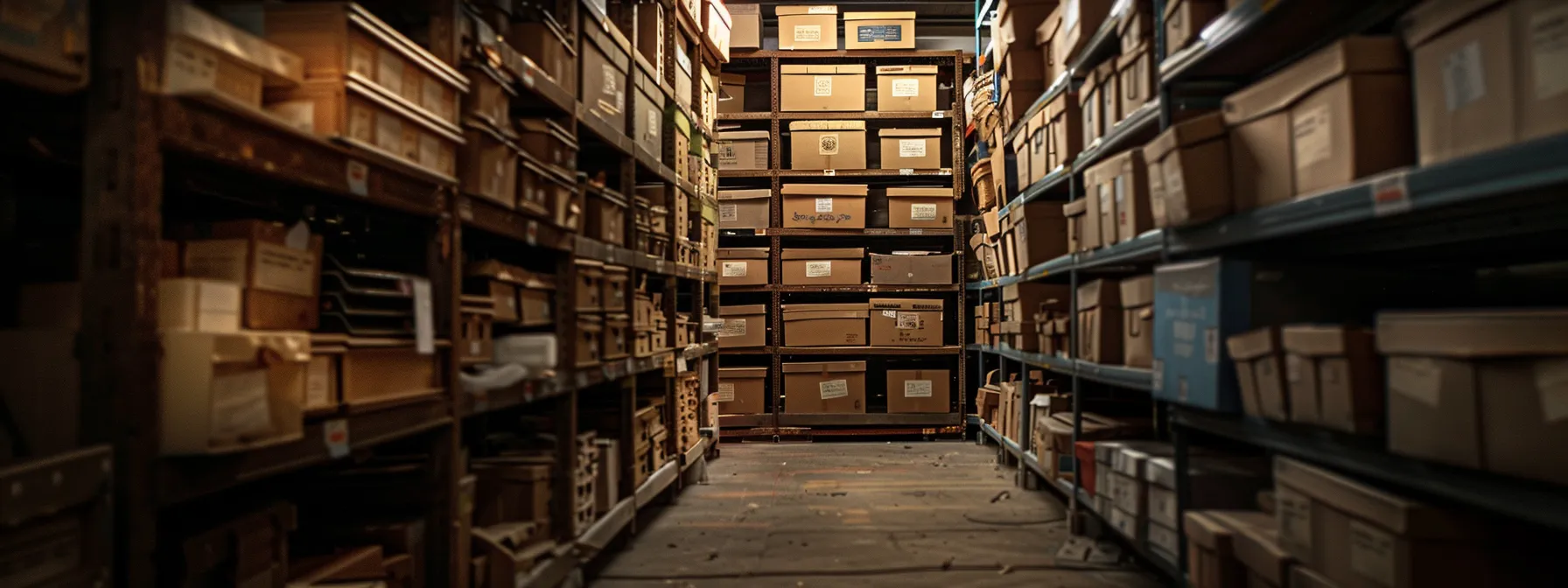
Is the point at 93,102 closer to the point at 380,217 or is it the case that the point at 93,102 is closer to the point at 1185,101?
the point at 380,217

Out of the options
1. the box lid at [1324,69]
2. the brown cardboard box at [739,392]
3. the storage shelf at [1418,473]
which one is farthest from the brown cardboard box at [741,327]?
the box lid at [1324,69]

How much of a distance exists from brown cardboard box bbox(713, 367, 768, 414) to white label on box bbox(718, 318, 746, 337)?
265mm

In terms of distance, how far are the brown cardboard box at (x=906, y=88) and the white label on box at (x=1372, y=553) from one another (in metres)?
5.12

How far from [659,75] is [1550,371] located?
3477 millimetres

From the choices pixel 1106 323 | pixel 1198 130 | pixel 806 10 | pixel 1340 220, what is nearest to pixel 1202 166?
pixel 1198 130

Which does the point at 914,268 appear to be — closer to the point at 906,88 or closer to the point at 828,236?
the point at 828,236

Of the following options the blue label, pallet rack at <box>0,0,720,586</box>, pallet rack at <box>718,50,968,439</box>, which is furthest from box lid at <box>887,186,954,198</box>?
pallet rack at <box>0,0,720,586</box>

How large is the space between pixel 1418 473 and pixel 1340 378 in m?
0.22

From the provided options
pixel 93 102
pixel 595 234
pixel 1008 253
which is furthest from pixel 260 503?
pixel 1008 253

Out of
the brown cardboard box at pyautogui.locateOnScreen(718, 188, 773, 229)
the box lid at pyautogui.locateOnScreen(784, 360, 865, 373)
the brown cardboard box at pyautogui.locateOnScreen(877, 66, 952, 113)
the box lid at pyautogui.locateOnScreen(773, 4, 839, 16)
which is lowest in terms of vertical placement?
the box lid at pyautogui.locateOnScreen(784, 360, 865, 373)

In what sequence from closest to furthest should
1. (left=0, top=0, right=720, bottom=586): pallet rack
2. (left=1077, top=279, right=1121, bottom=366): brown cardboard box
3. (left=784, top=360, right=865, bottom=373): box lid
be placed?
1. (left=0, top=0, right=720, bottom=586): pallet rack
2. (left=1077, top=279, right=1121, bottom=366): brown cardboard box
3. (left=784, top=360, right=865, bottom=373): box lid

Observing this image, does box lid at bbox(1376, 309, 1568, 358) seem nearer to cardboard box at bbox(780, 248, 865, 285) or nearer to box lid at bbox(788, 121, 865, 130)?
cardboard box at bbox(780, 248, 865, 285)

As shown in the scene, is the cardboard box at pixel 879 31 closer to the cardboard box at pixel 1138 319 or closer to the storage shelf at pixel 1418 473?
the cardboard box at pixel 1138 319

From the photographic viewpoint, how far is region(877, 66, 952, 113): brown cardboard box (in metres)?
6.28
